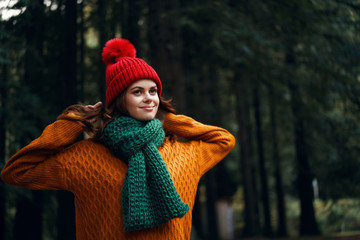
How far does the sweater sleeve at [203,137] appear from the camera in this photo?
280 centimetres

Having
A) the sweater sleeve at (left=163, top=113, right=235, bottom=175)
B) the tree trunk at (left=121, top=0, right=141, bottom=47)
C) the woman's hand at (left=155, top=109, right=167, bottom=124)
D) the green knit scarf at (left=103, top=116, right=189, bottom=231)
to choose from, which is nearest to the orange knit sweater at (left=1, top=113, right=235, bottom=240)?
the green knit scarf at (left=103, top=116, right=189, bottom=231)

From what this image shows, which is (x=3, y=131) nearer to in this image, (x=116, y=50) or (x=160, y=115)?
(x=116, y=50)

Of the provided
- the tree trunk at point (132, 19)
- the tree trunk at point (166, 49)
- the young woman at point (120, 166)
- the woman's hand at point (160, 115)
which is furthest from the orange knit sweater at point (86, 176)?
the tree trunk at point (132, 19)

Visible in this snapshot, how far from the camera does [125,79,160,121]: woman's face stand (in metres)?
2.59

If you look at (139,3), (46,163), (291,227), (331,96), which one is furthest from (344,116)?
(291,227)

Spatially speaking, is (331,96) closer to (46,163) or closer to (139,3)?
(139,3)

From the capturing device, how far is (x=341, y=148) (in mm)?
6664

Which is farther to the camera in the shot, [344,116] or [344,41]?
[344,116]

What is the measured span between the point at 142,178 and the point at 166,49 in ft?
11.5

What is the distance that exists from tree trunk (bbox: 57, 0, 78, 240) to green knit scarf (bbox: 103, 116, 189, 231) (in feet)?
8.36

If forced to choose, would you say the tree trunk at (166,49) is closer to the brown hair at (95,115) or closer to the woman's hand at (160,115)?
the woman's hand at (160,115)

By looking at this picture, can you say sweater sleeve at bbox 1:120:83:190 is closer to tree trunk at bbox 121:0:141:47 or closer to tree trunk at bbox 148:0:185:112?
tree trunk at bbox 148:0:185:112

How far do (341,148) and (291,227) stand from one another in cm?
1259

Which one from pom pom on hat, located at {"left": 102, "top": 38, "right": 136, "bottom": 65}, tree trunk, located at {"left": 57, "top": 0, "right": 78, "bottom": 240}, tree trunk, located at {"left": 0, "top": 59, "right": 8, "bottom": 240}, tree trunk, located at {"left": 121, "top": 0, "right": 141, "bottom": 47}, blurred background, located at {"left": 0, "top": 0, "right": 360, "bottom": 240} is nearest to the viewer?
pom pom on hat, located at {"left": 102, "top": 38, "right": 136, "bottom": 65}
